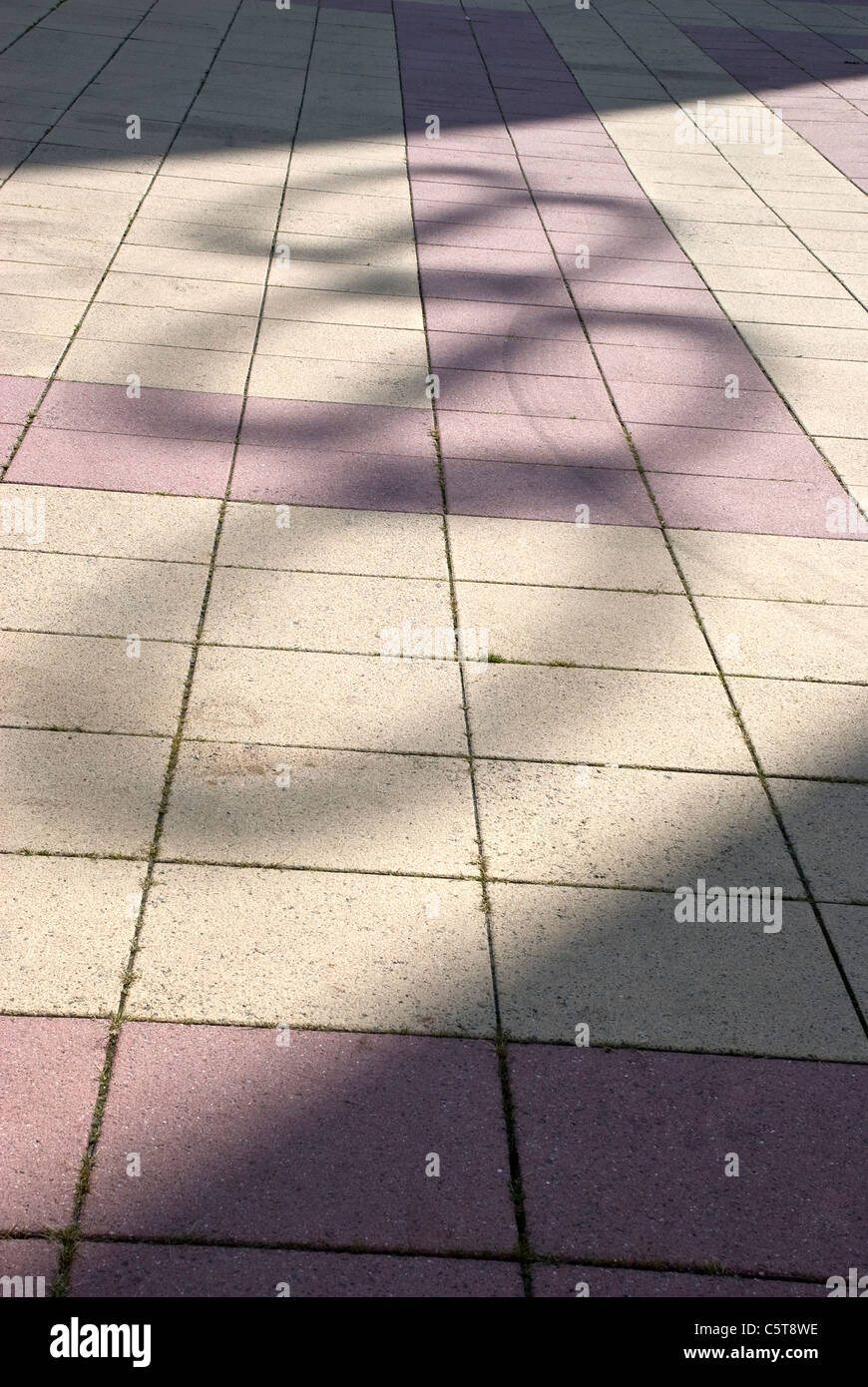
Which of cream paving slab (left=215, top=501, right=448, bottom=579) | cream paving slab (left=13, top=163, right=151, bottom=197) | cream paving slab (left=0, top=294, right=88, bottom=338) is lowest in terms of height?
cream paving slab (left=215, top=501, right=448, bottom=579)

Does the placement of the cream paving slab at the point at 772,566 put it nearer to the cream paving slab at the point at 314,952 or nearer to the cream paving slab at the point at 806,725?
the cream paving slab at the point at 806,725

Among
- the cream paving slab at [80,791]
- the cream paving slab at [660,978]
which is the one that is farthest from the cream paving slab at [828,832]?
the cream paving slab at [80,791]

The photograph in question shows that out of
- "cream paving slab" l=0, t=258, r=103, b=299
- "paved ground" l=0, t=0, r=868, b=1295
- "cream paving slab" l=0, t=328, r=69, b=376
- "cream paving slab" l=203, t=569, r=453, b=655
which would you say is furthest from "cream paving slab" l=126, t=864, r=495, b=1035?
"cream paving slab" l=0, t=258, r=103, b=299

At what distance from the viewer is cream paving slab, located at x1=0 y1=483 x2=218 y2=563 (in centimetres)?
516

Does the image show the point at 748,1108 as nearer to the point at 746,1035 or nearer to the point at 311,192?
the point at 746,1035

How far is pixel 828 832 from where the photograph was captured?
4094mm

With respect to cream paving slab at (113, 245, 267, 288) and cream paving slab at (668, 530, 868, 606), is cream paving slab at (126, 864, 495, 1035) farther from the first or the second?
cream paving slab at (113, 245, 267, 288)

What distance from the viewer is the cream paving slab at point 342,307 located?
753 cm

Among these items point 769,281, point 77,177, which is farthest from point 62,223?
point 769,281

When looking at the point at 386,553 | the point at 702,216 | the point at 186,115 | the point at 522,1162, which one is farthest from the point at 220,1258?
the point at 186,115

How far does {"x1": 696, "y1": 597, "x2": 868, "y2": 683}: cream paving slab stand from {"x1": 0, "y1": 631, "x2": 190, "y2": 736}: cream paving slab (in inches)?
77.6

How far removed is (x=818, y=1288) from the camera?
2.80 metres

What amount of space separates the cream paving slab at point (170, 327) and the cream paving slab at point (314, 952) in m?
4.13

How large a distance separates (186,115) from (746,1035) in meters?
9.85
